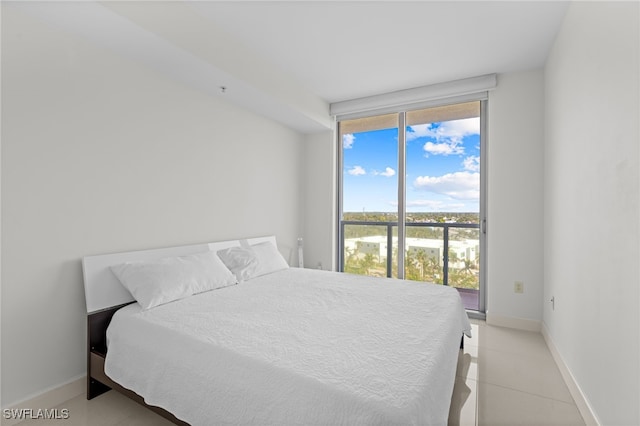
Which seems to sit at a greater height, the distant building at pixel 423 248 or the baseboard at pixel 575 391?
the distant building at pixel 423 248

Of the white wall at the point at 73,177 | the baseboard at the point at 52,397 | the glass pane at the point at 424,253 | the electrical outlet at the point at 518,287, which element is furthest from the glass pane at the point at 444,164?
the baseboard at the point at 52,397

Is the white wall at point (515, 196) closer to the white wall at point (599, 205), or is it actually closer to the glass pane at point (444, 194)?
the glass pane at point (444, 194)

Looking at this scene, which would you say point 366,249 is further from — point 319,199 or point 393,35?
point 393,35

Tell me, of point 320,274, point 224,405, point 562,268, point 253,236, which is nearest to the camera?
point 224,405

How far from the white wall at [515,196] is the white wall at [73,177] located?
2917 mm

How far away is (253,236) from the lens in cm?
355

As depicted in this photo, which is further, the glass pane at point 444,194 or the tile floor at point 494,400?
the glass pane at point 444,194

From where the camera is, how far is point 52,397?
190cm

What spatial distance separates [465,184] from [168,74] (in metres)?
3.20

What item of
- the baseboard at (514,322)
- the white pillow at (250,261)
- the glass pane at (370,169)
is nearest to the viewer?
the white pillow at (250,261)

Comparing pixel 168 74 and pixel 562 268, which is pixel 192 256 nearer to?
pixel 168 74

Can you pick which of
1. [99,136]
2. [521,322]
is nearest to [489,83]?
[521,322]

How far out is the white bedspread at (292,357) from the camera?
1.14m

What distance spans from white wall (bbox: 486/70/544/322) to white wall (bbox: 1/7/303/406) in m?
2.92
